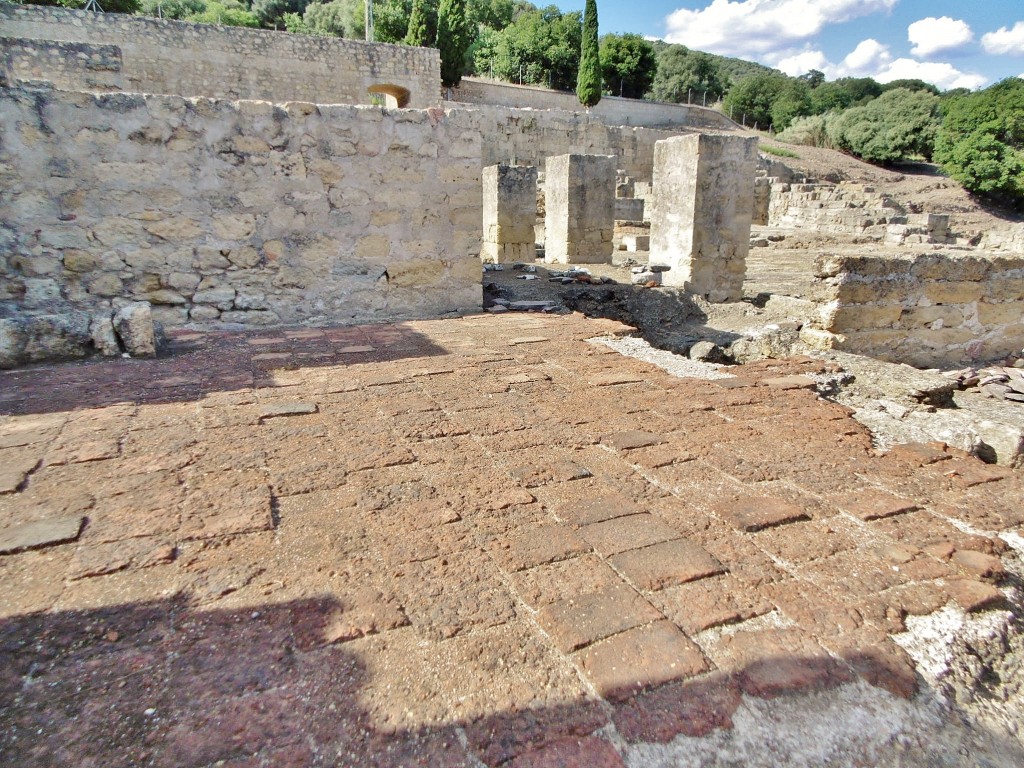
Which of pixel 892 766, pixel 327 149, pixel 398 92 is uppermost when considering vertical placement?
pixel 398 92

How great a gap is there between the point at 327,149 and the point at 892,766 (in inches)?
208

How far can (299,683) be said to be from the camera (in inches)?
56.4

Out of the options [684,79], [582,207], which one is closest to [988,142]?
[684,79]

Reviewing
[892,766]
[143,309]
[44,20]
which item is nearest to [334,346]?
[143,309]

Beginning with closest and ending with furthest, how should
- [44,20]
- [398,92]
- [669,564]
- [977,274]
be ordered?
[669,564] → [977,274] → [44,20] → [398,92]

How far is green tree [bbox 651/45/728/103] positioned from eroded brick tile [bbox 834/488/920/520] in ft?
203

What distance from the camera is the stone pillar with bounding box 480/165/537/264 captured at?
12344 mm

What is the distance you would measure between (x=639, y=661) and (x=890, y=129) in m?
47.4

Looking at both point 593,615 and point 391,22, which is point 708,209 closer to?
point 593,615

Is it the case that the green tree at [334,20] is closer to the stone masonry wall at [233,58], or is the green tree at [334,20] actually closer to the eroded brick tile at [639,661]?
the stone masonry wall at [233,58]

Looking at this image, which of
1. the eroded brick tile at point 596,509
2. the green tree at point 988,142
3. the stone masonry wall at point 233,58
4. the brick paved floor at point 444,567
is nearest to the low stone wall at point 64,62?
the stone masonry wall at point 233,58

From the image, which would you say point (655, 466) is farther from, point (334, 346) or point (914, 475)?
point (334, 346)

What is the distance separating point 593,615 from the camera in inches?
66.3

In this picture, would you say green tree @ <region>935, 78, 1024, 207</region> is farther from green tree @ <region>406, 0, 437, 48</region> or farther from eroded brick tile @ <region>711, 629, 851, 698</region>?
eroded brick tile @ <region>711, 629, 851, 698</region>
